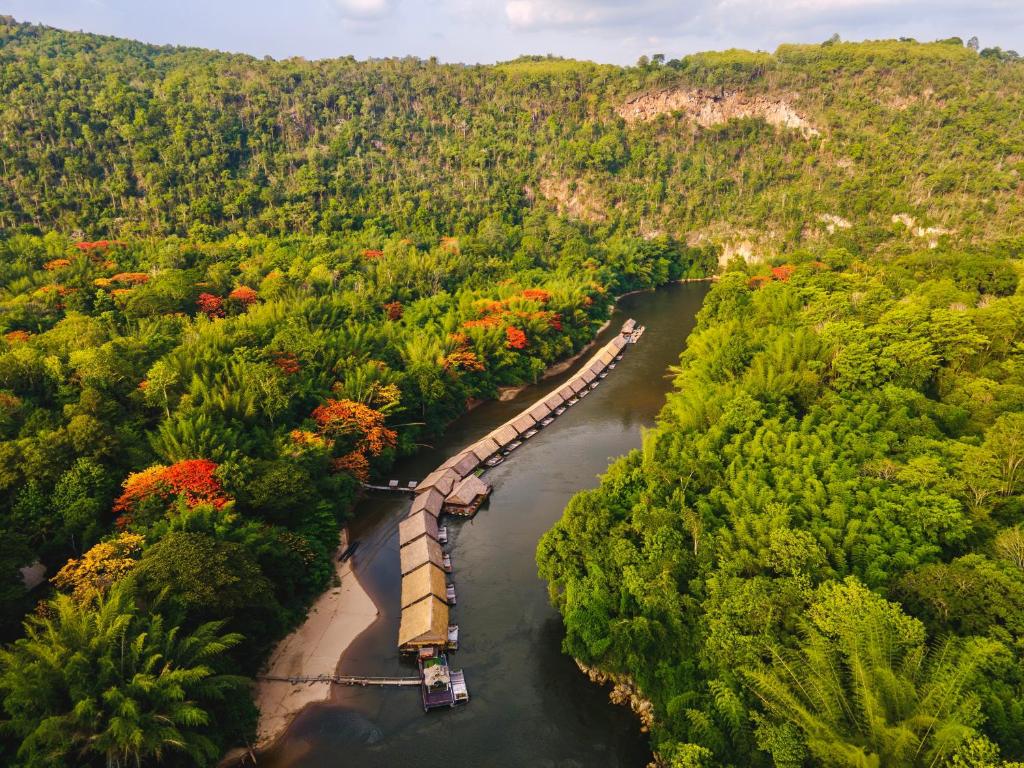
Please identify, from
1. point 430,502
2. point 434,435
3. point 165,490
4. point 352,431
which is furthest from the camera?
point 434,435

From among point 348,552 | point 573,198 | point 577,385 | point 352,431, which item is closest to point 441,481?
point 352,431

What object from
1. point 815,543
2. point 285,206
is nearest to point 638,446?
point 815,543

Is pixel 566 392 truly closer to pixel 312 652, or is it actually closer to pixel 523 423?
pixel 523 423

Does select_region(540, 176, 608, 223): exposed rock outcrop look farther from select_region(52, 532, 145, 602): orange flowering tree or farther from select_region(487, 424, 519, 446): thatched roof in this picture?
select_region(52, 532, 145, 602): orange flowering tree

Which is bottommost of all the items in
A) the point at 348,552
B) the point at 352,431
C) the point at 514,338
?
the point at 348,552

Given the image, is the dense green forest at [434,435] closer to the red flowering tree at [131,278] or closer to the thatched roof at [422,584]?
the red flowering tree at [131,278]

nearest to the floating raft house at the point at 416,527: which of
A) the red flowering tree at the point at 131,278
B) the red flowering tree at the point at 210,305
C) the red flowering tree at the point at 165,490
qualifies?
the red flowering tree at the point at 165,490

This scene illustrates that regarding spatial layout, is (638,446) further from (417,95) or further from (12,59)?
(12,59)
